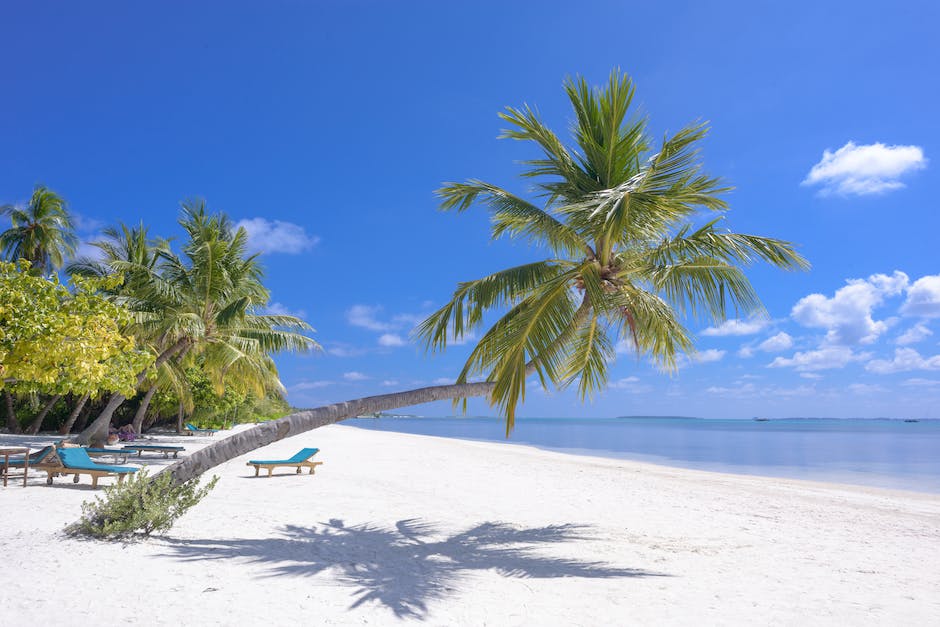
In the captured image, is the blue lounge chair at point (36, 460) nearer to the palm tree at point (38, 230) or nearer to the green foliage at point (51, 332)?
the green foliage at point (51, 332)

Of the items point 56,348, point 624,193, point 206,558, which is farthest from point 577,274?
point 56,348

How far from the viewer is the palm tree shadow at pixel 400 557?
479 cm

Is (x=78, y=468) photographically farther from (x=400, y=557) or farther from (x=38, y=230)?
(x=38, y=230)

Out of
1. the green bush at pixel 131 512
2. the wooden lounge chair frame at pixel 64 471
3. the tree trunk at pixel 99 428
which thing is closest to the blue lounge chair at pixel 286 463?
the wooden lounge chair frame at pixel 64 471

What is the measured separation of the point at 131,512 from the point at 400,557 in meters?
2.64

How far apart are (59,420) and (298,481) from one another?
57.9ft

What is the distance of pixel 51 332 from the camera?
6871mm

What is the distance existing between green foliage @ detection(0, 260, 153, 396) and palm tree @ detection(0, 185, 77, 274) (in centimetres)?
1770

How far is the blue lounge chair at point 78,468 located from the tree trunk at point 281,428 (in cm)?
342

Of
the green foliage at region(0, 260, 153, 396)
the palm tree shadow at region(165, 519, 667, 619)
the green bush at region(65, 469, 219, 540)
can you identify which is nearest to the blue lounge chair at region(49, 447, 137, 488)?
the green foliage at region(0, 260, 153, 396)

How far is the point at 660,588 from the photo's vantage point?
4.99 m

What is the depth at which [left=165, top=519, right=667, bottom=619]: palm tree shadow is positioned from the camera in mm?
4789

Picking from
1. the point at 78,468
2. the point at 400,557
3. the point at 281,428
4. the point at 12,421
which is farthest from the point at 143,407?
the point at 400,557

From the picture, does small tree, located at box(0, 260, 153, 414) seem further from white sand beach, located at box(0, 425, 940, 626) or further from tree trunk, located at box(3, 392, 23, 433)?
tree trunk, located at box(3, 392, 23, 433)
